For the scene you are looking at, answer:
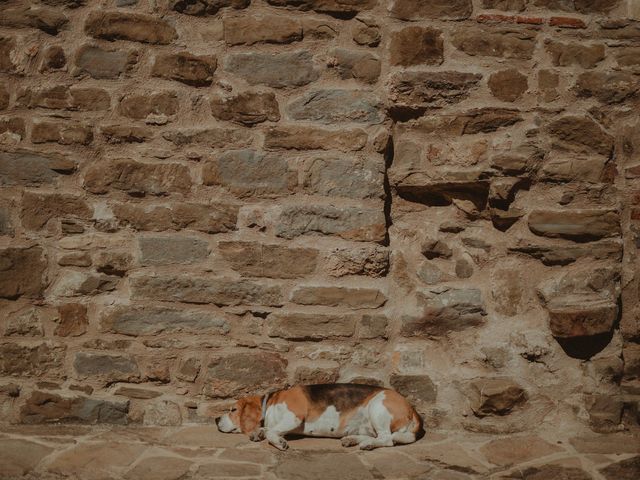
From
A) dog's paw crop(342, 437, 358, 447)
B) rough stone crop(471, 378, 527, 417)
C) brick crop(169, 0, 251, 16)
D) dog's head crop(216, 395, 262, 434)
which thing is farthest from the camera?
brick crop(169, 0, 251, 16)

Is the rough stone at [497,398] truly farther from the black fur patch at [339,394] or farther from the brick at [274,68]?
the brick at [274,68]

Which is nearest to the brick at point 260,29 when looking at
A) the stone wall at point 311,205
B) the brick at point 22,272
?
the stone wall at point 311,205

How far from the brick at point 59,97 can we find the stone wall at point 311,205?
10mm

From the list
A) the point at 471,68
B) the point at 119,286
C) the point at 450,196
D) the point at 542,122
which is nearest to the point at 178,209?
the point at 119,286

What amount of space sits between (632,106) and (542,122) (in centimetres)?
48

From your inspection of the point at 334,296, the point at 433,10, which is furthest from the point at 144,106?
the point at 433,10

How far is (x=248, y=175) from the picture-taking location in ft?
9.91

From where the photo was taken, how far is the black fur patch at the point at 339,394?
2742 mm

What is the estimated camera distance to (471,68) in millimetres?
3033

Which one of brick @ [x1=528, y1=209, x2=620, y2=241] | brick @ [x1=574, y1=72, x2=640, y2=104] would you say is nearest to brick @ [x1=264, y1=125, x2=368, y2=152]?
brick @ [x1=528, y1=209, x2=620, y2=241]

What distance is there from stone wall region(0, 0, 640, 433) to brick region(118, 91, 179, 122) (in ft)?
0.05

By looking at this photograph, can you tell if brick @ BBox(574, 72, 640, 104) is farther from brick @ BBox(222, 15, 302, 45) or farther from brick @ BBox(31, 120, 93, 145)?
brick @ BBox(31, 120, 93, 145)

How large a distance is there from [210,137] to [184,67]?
38 centimetres

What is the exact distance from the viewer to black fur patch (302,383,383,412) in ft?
9.00
